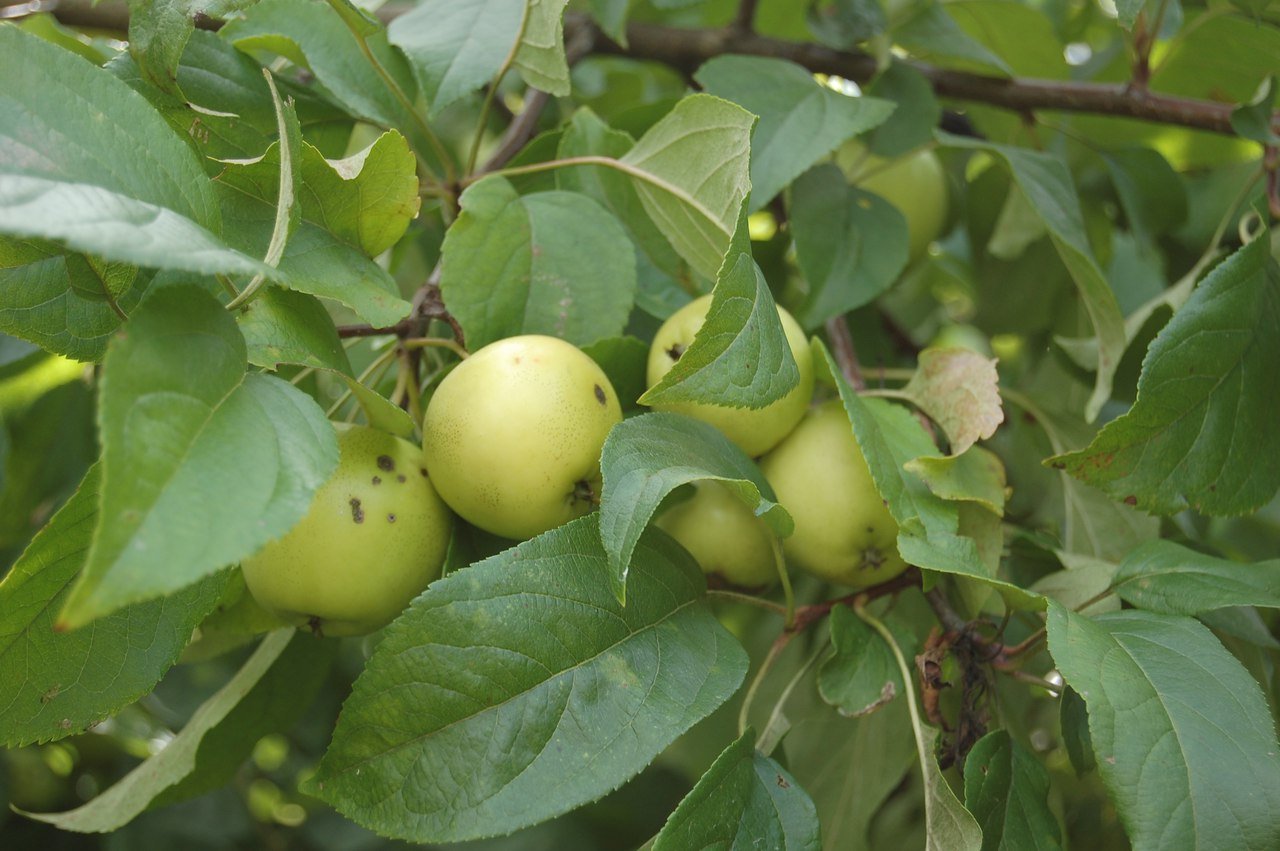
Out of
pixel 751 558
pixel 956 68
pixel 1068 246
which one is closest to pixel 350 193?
pixel 751 558

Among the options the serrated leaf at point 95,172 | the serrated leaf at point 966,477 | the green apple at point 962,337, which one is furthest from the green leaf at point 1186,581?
the green apple at point 962,337

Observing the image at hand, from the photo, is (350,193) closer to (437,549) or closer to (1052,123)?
(437,549)

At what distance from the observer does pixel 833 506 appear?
→ 0.82 m

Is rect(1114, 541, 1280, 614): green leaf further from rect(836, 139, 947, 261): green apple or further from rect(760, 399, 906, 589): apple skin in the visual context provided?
rect(836, 139, 947, 261): green apple

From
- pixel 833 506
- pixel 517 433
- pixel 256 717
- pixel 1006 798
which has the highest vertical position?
pixel 517 433

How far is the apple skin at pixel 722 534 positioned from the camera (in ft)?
2.76

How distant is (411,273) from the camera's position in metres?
1.37

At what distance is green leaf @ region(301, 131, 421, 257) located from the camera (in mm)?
707

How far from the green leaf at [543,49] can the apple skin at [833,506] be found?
365mm

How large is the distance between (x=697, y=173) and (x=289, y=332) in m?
0.33

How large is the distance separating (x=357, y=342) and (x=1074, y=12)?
1.15m

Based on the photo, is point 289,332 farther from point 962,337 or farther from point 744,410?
point 962,337

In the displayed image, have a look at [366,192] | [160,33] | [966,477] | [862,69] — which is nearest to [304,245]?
[366,192]

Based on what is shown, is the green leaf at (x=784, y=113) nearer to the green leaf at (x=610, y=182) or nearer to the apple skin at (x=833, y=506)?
the green leaf at (x=610, y=182)
